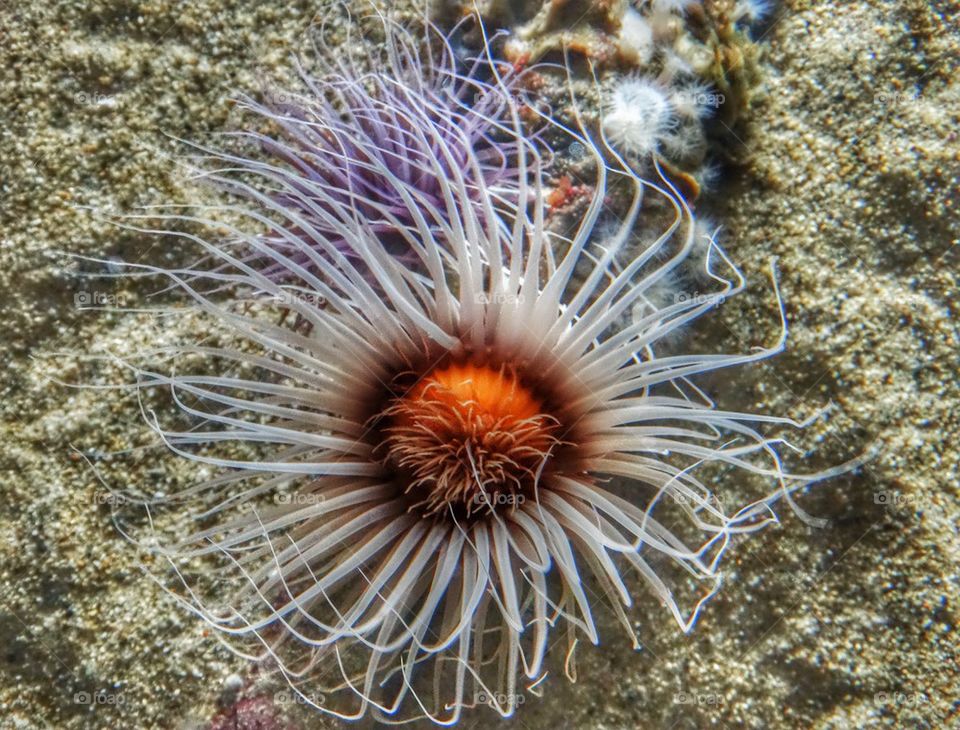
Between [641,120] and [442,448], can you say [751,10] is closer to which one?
[641,120]

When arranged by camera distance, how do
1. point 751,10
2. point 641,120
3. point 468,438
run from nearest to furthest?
1. point 468,438
2. point 641,120
3. point 751,10

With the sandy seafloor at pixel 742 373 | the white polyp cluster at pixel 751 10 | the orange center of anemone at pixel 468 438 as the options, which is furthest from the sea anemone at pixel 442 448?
the white polyp cluster at pixel 751 10

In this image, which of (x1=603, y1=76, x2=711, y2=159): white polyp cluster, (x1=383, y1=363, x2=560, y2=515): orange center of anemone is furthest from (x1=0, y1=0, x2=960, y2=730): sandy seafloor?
(x1=383, y1=363, x2=560, y2=515): orange center of anemone

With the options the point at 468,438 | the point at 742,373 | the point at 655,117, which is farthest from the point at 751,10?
the point at 468,438

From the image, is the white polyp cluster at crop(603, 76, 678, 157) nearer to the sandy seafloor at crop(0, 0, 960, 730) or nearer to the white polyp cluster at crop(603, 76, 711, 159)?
the white polyp cluster at crop(603, 76, 711, 159)

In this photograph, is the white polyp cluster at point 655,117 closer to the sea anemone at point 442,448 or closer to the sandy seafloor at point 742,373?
the sea anemone at point 442,448


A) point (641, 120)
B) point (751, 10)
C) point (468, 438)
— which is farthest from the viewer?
point (751, 10)

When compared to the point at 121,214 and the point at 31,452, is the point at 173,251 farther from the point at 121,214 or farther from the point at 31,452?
the point at 31,452
